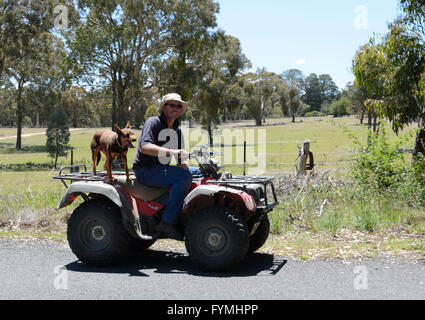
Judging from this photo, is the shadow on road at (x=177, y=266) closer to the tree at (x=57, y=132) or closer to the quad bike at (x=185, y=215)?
the quad bike at (x=185, y=215)

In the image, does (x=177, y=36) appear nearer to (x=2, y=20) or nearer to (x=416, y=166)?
(x=2, y=20)

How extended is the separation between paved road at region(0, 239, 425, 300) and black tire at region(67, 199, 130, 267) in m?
0.16

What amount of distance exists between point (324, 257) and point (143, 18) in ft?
95.2

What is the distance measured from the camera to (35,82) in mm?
48438

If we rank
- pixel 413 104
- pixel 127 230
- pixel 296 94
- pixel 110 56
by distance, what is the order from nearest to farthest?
pixel 127 230
pixel 413 104
pixel 110 56
pixel 296 94

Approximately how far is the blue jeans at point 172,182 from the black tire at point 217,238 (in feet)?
0.86

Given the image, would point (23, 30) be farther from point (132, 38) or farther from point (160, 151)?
point (160, 151)

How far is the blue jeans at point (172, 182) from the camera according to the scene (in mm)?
5973

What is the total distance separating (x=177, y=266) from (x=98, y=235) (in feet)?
3.51

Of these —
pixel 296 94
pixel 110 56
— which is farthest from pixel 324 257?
pixel 296 94

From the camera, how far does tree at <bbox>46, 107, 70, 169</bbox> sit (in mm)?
37250

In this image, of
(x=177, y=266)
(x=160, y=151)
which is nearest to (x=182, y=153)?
(x=160, y=151)

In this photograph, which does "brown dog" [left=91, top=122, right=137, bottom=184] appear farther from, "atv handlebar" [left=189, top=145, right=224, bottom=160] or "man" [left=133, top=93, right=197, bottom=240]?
"atv handlebar" [left=189, top=145, right=224, bottom=160]

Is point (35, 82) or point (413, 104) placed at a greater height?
point (35, 82)
